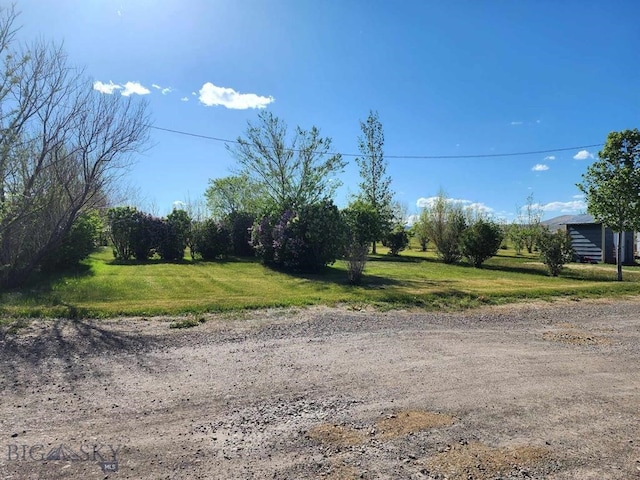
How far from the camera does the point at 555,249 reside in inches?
629

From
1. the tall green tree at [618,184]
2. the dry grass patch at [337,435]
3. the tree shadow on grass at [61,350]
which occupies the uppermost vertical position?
the tall green tree at [618,184]

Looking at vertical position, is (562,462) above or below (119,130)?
below

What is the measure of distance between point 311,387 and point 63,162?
9.11m

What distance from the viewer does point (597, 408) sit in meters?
3.69

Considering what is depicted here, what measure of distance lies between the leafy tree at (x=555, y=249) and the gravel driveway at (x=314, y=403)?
1061 cm

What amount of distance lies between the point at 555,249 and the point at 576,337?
11002 millimetres

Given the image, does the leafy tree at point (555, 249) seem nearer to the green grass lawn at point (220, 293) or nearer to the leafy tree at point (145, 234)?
the green grass lawn at point (220, 293)

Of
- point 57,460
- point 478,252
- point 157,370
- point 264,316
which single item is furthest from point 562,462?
point 478,252

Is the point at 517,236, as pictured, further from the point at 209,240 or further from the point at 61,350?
the point at 61,350

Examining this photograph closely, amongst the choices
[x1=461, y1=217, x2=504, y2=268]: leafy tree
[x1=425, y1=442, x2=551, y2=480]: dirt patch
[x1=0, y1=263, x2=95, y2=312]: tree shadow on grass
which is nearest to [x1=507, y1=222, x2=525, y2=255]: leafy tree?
[x1=461, y1=217, x2=504, y2=268]: leafy tree

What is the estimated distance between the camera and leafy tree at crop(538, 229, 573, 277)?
1587cm

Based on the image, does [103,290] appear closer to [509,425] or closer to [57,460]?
[57,460]

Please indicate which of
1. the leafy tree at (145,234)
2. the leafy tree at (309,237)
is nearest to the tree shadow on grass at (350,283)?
the leafy tree at (309,237)

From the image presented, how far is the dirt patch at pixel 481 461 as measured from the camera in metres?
2.67
